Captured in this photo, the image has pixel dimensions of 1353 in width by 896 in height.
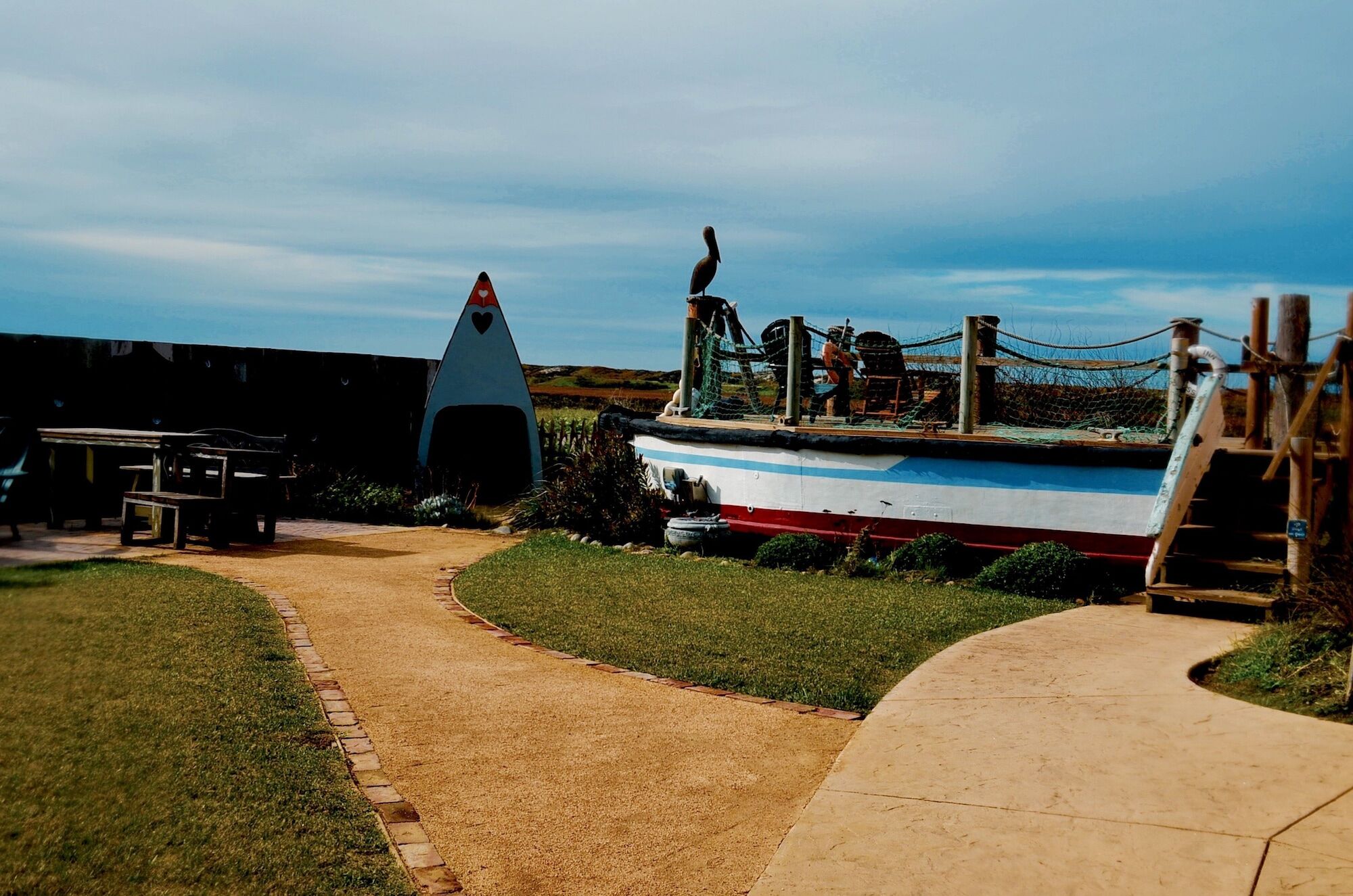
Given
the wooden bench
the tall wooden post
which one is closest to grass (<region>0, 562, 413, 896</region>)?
the wooden bench

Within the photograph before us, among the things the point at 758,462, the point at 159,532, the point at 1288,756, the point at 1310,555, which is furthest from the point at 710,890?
the point at 159,532

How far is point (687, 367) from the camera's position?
1433cm

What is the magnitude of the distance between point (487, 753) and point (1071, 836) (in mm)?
2445

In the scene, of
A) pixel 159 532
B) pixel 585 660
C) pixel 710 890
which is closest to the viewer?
pixel 710 890

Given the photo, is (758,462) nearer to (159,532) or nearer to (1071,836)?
(159,532)

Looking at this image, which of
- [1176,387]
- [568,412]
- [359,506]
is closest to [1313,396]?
[1176,387]

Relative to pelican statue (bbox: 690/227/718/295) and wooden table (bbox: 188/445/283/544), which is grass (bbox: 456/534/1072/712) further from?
pelican statue (bbox: 690/227/718/295)

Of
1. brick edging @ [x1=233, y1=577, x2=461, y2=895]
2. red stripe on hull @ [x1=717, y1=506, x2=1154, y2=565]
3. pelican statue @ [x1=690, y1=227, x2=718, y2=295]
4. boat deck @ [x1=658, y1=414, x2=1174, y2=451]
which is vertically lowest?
brick edging @ [x1=233, y1=577, x2=461, y2=895]

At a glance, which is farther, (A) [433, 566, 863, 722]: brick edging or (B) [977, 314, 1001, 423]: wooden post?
(B) [977, 314, 1001, 423]: wooden post

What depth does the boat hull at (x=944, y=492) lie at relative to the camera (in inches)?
412

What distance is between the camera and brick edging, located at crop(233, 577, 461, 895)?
379cm

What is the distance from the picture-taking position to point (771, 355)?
1333cm

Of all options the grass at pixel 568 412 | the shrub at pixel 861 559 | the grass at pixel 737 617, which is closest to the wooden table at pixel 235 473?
the grass at pixel 737 617

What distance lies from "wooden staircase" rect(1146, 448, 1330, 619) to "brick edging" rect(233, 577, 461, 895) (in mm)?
6278
